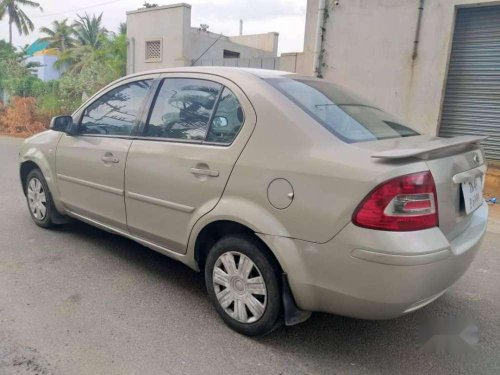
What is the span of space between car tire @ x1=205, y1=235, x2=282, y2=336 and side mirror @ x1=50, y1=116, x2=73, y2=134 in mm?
2149

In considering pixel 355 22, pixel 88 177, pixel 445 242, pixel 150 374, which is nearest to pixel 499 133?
pixel 355 22

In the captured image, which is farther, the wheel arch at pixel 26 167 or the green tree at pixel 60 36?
the green tree at pixel 60 36

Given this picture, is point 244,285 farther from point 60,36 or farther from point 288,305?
point 60,36

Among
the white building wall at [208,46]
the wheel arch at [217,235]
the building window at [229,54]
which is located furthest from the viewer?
the building window at [229,54]

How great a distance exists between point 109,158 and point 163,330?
1.54 meters

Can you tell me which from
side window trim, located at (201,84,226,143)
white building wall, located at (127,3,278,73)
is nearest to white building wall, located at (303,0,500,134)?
white building wall, located at (127,3,278,73)

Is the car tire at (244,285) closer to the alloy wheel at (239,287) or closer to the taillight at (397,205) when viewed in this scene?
the alloy wheel at (239,287)

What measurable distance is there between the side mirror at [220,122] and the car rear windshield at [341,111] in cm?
40

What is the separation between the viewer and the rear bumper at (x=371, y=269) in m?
2.24

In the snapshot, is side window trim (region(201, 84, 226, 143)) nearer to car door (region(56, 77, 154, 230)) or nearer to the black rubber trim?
car door (region(56, 77, 154, 230))

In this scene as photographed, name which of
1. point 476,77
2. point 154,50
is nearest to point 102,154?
point 476,77

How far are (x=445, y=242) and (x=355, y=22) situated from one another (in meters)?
7.70

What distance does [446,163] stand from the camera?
249 centimetres

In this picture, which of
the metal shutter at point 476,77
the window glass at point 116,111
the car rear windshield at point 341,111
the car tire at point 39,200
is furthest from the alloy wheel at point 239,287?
the metal shutter at point 476,77
